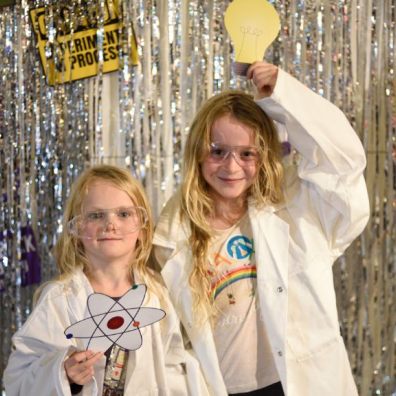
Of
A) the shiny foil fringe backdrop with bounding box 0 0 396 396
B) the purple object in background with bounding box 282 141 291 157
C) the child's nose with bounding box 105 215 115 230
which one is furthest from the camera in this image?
the shiny foil fringe backdrop with bounding box 0 0 396 396

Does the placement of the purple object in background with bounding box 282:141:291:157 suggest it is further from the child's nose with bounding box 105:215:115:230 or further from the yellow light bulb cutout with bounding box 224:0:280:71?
the child's nose with bounding box 105:215:115:230

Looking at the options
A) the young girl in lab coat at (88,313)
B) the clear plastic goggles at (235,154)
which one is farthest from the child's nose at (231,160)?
the young girl in lab coat at (88,313)

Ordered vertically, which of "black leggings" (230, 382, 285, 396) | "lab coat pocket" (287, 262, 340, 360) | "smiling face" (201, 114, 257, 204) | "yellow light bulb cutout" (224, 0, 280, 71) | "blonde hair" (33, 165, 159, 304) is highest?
"yellow light bulb cutout" (224, 0, 280, 71)

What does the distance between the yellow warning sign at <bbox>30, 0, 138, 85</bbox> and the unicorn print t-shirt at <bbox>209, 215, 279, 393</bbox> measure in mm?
922

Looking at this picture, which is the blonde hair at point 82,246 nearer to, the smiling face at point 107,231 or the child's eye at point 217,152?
the smiling face at point 107,231

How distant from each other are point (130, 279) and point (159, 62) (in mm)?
877

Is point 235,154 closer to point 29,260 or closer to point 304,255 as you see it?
point 304,255

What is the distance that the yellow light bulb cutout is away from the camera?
1662 millimetres

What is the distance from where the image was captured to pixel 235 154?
166 cm

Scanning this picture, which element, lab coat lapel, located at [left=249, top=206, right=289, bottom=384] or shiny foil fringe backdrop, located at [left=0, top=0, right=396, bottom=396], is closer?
lab coat lapel, located at [left=249, top=206, right=289, bottom=384]

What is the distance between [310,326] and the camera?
1.63 meters

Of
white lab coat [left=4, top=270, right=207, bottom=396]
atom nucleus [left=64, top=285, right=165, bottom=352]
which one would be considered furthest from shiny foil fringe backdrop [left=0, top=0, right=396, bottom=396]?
atom nucleus [left=64, top=285, right=165, bottom=352]

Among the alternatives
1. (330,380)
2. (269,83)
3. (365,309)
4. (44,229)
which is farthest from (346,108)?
(44,229)

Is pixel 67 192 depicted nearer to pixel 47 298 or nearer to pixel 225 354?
pixel 47 298
